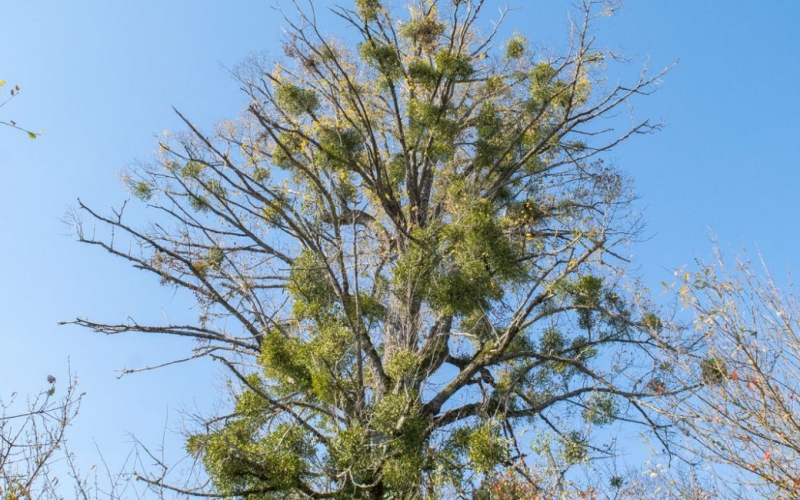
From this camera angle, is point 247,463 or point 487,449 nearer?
point 247,463

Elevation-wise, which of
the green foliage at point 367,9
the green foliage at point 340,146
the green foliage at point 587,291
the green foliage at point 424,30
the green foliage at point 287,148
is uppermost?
the green foliage at point 424,30

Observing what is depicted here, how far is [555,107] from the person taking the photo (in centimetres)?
916

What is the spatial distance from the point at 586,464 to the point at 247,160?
21.1ft

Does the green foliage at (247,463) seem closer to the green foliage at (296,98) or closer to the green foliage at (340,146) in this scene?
the green foliage at (340,146)

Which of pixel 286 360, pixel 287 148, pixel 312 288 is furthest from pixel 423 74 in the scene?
pixel 286 360

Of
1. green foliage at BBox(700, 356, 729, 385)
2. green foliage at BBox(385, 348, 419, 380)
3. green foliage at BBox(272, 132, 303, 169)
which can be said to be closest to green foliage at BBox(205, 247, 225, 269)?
green foliage at BBox(272, 132, 303, 169)

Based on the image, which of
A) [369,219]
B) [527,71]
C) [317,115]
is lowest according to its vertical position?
[369,219]

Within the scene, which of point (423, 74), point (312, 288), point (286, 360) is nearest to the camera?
point (286, 360)

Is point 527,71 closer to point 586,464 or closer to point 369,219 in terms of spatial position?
point 369,219

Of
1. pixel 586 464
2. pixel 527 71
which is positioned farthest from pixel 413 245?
pixel 527 71

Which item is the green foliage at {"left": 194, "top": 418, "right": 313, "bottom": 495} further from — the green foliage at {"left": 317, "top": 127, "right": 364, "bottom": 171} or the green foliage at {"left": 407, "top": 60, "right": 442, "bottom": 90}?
the green foliage at {"left": 407, "top": 60, "right": 442, "bottom": 90}

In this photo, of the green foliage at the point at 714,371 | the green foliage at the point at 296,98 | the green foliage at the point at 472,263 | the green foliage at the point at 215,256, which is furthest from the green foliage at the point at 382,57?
the green foliage at the point at 714,371

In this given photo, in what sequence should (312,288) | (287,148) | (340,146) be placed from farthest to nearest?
1. (287,148)
2. (340,146)
3. (312,288)

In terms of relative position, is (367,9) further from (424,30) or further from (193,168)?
(193,168)
